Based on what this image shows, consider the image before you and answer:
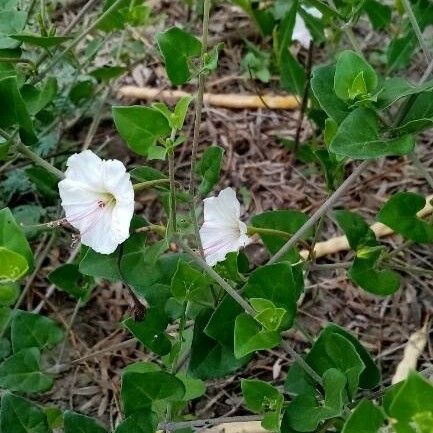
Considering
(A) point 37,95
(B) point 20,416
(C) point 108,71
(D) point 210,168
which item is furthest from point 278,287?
(C) point 108,71

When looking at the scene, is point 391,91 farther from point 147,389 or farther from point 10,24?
point 10,24

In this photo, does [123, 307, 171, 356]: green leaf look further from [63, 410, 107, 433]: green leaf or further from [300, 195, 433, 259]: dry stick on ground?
[300, 195, 433, 259]: dry stick on ground

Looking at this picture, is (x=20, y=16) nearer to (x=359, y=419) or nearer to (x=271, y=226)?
(x=271, y=226)

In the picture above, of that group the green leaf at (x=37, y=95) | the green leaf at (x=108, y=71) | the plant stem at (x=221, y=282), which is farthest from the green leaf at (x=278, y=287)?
the green leaf at (x=108, y=71)

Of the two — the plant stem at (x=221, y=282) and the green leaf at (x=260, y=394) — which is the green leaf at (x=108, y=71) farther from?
the green leaf at (x=260, y=394)

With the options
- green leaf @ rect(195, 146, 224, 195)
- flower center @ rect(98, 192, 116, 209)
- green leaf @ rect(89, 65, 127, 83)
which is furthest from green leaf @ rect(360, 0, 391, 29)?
flower center @ rect(98, 192, 116, 209)
